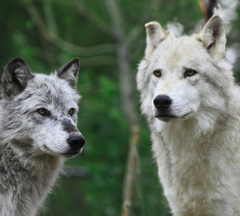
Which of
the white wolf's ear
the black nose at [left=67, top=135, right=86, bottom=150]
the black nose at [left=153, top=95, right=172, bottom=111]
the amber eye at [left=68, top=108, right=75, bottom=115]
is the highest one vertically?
the white wolf's ear

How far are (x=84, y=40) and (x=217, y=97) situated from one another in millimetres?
9116

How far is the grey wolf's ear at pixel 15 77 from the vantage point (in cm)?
389

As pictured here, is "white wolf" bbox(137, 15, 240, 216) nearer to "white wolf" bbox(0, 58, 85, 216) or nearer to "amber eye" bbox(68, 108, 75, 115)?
"amber eye" bbox(68, 108, 75, 115)

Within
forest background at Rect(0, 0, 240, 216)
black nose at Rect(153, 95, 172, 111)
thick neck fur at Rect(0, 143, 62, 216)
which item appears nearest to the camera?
black nose at Rect(153, 95, 172, 111)

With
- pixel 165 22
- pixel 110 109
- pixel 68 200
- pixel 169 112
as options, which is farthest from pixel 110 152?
pixel 169 112

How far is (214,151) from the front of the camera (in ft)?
12.6

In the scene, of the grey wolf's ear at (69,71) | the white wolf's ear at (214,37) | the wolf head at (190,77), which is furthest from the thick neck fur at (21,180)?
the white wolf's ear at (214,37)

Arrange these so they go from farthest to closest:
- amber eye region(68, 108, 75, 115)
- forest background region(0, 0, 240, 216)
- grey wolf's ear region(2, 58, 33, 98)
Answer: forest background region(0, 0, 240, 216), amber eye region(68, 108, 75, 115), grey wolf's ear region(2, 58, 33, 98)

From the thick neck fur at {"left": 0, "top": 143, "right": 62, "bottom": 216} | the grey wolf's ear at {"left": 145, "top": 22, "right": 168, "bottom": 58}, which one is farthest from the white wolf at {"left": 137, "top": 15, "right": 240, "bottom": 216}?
the thick neck fur at {"left": 0, "top": 143, "right": 62, "bottom": 216}

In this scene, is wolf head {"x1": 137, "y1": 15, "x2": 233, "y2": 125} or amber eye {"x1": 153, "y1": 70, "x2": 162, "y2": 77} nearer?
wolf head {"x1": 137, "y1": 15, "x2": 233, "y2": 125}

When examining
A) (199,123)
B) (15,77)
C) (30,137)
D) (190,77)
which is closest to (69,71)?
(15,77)

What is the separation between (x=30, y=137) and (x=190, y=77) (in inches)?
72.7

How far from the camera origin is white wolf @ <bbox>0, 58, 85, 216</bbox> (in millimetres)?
3701

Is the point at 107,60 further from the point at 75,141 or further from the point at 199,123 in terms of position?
the point at 75,141
